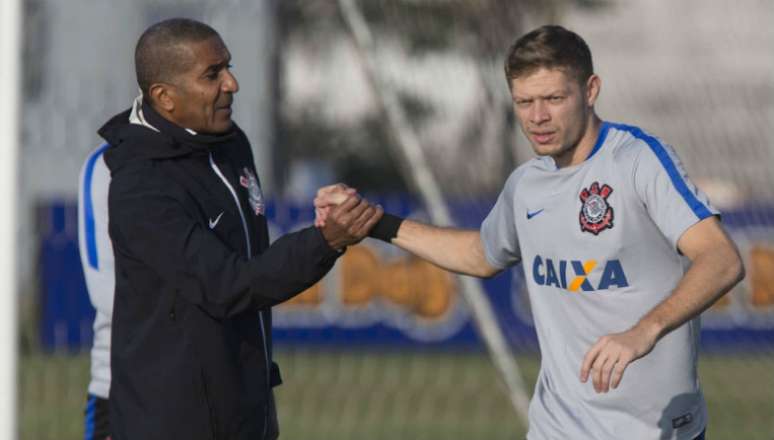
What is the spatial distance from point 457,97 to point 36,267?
365 cm

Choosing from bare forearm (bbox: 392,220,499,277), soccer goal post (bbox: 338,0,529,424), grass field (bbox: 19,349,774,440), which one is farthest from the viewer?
grass field (bbox: 19,349,774,440)

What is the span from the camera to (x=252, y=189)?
204 inches

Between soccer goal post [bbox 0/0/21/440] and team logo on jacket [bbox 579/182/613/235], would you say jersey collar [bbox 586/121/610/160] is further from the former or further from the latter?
soccer goal post [bbox 0/0/21/440]

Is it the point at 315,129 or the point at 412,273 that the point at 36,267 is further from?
the point at 315,129

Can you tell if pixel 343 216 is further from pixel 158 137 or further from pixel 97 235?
pixel 97 235

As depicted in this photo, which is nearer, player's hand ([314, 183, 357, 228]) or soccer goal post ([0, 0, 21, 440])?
player's hand ([314, 183, 357, 228])

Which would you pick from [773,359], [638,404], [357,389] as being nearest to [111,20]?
[357,389]

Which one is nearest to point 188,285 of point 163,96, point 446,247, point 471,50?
point 163,96

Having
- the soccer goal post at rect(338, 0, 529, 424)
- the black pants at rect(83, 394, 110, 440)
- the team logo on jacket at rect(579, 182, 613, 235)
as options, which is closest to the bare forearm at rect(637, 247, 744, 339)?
the team logo on jacket at rect(579, 182, 613, 235)

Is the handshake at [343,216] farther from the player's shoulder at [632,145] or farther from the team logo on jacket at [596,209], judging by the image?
the player's shoulder at [632,145]

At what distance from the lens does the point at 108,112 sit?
31.8ft

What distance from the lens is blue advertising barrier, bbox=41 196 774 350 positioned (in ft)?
44.2

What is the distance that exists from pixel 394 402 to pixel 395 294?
3.62 meters

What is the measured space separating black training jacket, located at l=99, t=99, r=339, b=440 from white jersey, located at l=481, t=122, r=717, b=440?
730mm
